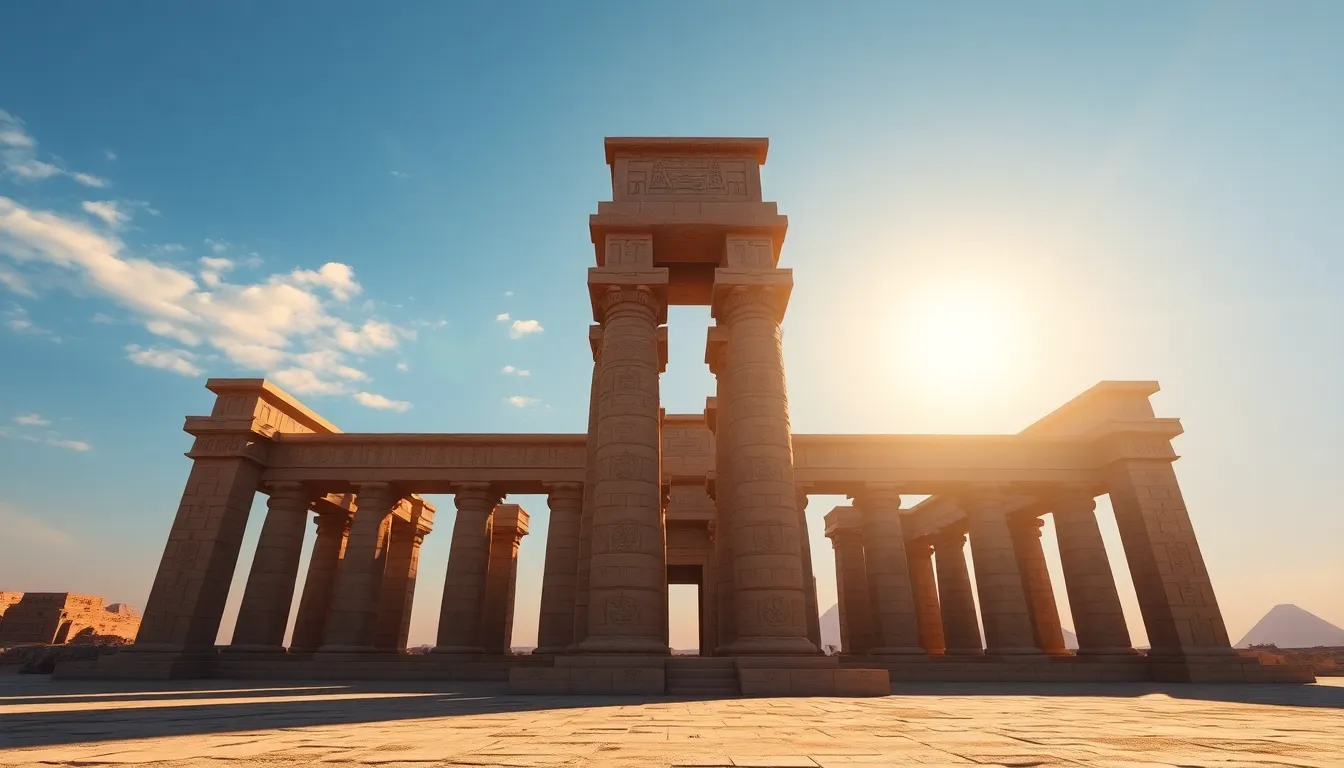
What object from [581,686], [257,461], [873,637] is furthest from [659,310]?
[257,461]

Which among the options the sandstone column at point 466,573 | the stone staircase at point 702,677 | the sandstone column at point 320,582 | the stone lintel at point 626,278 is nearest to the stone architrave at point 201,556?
the sandstone column at point 320,582

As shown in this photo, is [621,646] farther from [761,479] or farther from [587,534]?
[587,534]

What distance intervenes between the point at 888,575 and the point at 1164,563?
8928mm

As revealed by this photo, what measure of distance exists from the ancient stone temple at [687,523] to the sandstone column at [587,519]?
10 centimetres

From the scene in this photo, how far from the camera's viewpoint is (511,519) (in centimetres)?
3188

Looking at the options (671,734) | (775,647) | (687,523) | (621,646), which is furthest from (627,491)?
(687,523)

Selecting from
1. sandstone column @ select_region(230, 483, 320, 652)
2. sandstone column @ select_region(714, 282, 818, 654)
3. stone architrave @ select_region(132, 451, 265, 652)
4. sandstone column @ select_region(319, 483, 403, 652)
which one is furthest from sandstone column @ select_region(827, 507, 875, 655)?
stone architrave @ select_region(132, 451, 265, 652)

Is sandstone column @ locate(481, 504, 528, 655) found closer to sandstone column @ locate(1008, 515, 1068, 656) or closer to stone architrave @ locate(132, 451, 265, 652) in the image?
stone architrave @ locate(132, 451, 265, 652)

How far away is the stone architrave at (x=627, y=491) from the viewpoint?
13.5 m

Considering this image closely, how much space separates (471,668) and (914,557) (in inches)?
908

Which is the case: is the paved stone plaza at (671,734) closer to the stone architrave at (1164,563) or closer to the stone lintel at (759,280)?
the stone lintel at (759,280)

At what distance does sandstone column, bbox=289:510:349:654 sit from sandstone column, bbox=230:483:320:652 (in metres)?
2.78

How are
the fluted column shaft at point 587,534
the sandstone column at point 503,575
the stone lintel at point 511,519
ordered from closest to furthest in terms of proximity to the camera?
the fluted column shaft at point 587,534 < the sandstone column at point 503,575 < the stone lintel at point 511,519

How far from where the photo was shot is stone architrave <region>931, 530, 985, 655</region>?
27.3m
